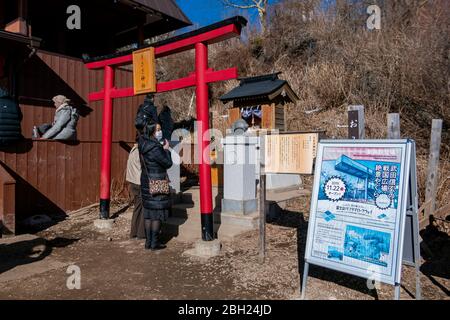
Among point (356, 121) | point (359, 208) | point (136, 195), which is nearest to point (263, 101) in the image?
point (136, 195)

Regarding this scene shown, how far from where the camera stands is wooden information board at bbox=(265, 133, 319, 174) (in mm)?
4219

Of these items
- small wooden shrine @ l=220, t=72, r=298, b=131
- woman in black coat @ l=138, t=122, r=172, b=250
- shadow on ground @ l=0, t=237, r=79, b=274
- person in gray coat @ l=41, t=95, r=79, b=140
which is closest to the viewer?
shadow on ground @ l=0, t=237, r=79, b=274

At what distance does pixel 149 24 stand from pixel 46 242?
8.10 metres

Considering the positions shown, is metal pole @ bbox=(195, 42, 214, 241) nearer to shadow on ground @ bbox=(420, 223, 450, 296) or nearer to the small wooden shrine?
shadow on ground @ bbox=(420, 223, 450, 296)

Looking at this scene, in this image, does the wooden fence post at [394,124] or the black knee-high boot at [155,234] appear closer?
the wooden fence post at [394,124]

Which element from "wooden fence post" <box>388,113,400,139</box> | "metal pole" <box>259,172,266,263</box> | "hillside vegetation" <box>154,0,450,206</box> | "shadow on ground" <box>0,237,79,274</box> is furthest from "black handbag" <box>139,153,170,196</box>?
"hillside vegetation" <box>154,0,450,206</box>

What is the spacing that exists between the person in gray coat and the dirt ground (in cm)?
287

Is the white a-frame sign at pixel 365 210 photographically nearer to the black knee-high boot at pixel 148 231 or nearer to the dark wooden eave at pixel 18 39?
the black knee-high boot at pixel 148 231

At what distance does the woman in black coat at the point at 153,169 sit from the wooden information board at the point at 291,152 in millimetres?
1577

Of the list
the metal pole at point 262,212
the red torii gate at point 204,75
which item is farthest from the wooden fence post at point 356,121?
the red torii gate at point 204,75

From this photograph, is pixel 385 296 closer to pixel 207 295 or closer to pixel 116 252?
pixel 207 295

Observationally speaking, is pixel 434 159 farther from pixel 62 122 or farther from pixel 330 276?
pixel 62 122

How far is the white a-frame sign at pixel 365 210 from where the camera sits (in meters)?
3.10

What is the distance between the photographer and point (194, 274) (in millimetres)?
4391
